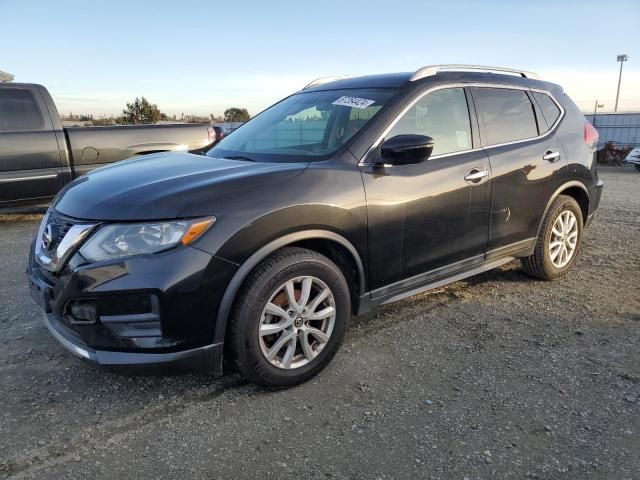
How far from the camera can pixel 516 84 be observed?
410 cm

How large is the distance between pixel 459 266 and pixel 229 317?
1.85 meters

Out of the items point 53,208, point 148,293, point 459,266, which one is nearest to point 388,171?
point 459,266

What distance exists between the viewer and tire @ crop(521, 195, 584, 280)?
13.9 ft

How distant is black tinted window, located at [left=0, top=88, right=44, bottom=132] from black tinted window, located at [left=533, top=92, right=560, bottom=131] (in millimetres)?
6363

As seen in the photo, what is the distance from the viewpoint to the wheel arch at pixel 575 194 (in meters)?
4.19

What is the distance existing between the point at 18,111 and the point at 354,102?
18.2 ft

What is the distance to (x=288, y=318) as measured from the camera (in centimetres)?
273

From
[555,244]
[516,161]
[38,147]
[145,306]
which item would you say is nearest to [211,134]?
[38,147]

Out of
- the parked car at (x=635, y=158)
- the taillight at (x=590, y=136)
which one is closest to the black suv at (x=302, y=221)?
the taillight at (x=590, y=136)

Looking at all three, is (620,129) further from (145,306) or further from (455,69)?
(145,306)

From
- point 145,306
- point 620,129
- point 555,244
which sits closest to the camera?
point 145,306

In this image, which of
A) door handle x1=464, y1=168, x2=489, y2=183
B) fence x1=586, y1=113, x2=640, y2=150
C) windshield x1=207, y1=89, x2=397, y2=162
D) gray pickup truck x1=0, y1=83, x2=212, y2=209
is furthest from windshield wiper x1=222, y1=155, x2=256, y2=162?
fence x1=586, y1=113, x2=640, y2=150

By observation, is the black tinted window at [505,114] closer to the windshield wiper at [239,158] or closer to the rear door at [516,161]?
the rear door at [516,161]

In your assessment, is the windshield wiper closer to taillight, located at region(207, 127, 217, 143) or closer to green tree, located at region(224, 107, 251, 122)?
taillight, located at region(207, 127, 217, 143)
